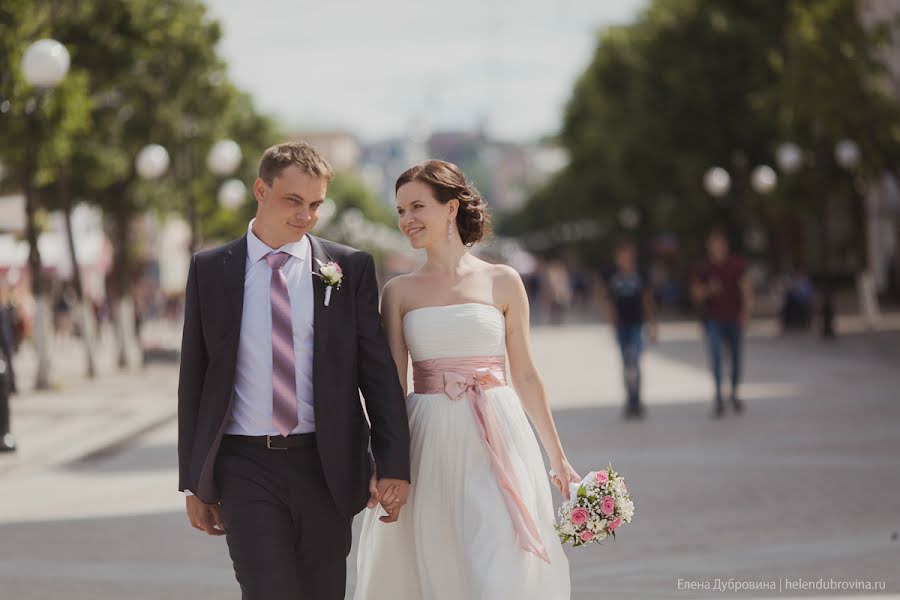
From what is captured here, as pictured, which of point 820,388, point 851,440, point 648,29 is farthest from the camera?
point 648,29

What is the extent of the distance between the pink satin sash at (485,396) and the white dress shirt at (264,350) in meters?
0.66

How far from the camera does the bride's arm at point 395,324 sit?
5621mm

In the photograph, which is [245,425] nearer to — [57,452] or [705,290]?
[57,452]

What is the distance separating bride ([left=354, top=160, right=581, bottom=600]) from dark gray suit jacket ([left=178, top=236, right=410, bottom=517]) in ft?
1.09

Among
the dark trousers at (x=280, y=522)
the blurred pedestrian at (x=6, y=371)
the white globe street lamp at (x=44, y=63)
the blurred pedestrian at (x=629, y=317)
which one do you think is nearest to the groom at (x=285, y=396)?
the dark trousers at (x=280, y=522)

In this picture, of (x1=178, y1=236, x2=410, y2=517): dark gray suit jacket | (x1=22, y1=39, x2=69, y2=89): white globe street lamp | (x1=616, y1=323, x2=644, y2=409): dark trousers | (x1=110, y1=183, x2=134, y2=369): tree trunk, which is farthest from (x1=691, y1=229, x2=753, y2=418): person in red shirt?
(x1=110, y1=183, x2=134, y2=369): tree trunk

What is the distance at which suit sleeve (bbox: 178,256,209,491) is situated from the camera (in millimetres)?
5109

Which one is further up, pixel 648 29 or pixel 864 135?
pixel 648 29

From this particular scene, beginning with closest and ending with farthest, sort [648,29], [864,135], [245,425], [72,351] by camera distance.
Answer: [245,425] < [864,135] < [72,351] < [648,29]

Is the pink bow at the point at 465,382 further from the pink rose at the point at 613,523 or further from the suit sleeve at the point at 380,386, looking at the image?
the pink rose at the point at 613,523

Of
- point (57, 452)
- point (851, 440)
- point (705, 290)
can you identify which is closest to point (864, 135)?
point (705, 290)

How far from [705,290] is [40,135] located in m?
8.81

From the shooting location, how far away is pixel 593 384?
22.9m

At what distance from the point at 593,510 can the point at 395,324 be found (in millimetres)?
934
